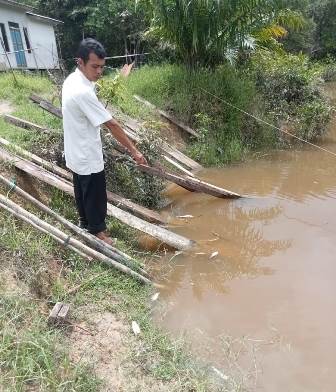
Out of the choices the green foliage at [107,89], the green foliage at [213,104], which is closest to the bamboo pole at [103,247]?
the green foliage at [107,89]

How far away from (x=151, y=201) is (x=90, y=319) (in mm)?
2648

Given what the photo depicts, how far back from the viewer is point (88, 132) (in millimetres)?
3447

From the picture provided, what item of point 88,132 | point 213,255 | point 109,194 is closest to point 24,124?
point 109,194

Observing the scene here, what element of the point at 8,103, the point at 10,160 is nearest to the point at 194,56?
the point at 8,103

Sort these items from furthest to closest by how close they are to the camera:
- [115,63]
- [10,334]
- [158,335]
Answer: [115,63]
[158,335]
[10,334]

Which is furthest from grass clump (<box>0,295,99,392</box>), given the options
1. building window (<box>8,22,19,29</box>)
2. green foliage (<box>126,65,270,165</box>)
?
building window (<box>8,22,19,29</box>)

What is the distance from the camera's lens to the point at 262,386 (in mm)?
2684

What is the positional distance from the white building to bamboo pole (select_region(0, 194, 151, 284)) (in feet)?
41.1

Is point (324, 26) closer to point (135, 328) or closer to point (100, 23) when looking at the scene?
point (100, 23)

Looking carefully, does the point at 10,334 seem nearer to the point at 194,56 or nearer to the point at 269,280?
the point at 269,280

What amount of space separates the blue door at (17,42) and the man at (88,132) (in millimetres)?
15117

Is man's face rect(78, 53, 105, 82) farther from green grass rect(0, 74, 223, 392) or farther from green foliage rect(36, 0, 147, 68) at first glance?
green foliage rect(36, 0, 147, 68)

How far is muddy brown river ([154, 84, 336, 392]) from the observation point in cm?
288

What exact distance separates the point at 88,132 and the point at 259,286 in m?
2.03
